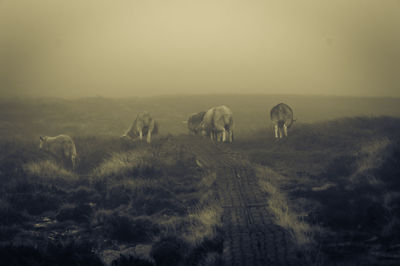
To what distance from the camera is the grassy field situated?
24.7 ft

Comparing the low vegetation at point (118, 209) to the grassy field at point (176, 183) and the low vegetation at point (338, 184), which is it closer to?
the grassy field at point (176, 183)

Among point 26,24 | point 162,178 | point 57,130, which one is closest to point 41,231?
point 162,178

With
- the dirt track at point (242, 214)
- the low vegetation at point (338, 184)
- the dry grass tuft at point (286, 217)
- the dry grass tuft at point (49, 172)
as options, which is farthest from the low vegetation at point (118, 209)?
the low vegetation at point (338, 184)

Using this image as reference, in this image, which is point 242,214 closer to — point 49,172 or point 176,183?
point 176,183

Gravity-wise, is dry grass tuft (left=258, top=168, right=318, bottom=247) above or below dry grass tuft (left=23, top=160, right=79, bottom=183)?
below

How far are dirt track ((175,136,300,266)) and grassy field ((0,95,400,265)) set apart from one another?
25 centimetres

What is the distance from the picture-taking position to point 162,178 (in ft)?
34.3

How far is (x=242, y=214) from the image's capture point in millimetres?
8516

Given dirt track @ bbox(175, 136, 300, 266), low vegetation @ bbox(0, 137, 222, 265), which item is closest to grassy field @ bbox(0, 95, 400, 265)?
low vegetation @ bbox(0, 137, 222, 265)

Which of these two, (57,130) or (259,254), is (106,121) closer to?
(57,130)

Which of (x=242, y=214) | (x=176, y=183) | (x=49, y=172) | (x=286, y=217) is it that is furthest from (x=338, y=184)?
(x=49, y=172)

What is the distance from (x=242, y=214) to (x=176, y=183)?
233 centimetres

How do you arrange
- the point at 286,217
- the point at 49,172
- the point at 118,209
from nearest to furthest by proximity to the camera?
the point at 286,217 → the point at 118,209 → the point at 49,172

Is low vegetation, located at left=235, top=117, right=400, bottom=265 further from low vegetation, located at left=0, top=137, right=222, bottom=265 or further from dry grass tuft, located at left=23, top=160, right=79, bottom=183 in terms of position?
dry grass tuft, located at left=23, top=160, right=79, bottom=183
